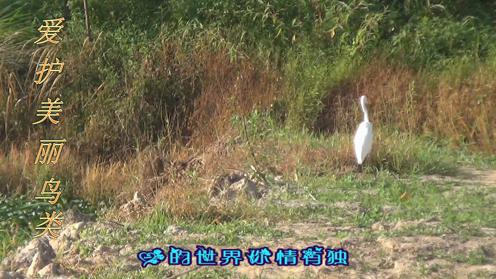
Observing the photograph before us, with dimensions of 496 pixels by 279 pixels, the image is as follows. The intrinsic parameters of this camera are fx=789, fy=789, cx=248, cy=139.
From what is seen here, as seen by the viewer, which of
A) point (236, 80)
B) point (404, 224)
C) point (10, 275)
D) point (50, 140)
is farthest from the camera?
point (236, 80)

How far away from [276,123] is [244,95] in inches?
26.1

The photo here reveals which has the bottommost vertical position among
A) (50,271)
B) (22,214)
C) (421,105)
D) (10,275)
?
(22,214)

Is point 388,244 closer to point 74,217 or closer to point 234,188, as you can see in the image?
point 234,188

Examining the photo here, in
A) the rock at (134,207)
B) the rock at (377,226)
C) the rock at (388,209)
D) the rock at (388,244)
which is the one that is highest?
the rock at (388,244)

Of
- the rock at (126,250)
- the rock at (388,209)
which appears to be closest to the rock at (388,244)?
the rock at (388,209)

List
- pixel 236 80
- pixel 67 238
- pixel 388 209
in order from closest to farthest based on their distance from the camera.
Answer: pixel 67 238 → pixel 388 209 → pixel 236 80

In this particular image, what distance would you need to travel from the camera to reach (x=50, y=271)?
4855 millimetres

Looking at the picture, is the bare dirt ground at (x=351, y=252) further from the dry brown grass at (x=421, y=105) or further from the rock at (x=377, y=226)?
the dry brown grass at (x=421, y=105)

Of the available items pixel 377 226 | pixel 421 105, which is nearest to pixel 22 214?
pixel 377 226

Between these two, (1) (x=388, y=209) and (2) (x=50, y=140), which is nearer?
(1) (x=388, y=209)

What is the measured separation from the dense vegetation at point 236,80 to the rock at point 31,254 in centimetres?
191

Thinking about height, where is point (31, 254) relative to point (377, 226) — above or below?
below

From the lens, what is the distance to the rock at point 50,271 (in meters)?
4.85

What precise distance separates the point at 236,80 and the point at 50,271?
5.02 m
